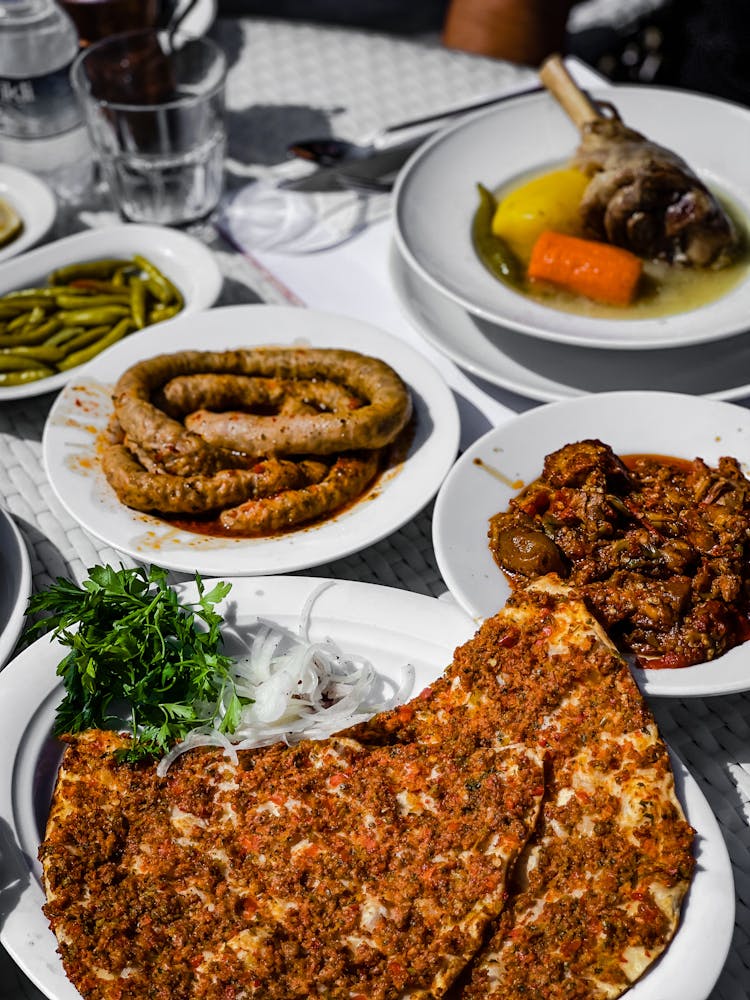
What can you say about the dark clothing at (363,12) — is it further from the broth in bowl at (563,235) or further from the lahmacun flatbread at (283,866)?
the lahmacun flatbread at (283,866)

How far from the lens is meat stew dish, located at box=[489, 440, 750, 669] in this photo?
230 centimetres

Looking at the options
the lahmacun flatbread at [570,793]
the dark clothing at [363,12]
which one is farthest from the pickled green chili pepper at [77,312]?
the dark clothing at [363,12]

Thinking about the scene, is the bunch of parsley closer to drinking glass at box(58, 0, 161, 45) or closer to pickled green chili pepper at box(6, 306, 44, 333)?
pickled green chili pepper at box(6, 306, 44, 333)

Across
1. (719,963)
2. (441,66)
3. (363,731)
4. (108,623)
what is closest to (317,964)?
(363,731)

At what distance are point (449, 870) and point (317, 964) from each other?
306mm

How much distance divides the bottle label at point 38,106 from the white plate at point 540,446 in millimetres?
2735

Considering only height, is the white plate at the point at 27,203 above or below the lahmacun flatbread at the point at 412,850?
above

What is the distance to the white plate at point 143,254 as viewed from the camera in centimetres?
352

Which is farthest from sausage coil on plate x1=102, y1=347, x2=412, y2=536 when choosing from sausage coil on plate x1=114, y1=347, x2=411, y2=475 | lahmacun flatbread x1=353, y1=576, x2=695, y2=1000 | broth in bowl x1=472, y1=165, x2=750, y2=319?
broth in bowl x1=472, y1=165, x2=750, y2=319

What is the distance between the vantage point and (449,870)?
6.29 feet

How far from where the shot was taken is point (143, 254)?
372 cm

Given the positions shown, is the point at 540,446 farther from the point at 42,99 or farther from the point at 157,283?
the point at 42,99

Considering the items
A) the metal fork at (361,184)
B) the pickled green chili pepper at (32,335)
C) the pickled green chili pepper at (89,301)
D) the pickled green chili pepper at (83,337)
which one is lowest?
the pickled green chili pepper at (83,337)

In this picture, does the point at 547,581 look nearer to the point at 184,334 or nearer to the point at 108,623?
the point at 108,623
